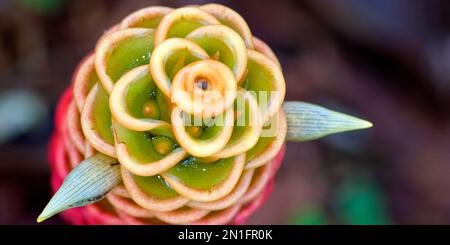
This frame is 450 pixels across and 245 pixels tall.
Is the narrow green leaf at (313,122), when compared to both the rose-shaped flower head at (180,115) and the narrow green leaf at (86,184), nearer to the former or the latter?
the rose-shaped flower head at (180,115)

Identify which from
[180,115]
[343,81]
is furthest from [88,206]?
[343,81]

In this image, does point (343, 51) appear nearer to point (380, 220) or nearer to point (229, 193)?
point (380, 220)

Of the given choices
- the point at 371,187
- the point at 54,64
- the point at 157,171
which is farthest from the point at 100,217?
the point at 371,187

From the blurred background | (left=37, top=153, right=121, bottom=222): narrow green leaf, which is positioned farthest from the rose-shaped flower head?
the blurred background

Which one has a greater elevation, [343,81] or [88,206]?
[343,81]

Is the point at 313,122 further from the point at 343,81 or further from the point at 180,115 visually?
the point at 343,81

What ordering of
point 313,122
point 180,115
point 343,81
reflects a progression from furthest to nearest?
point 343,81 < point 313,122 < point 180,115
